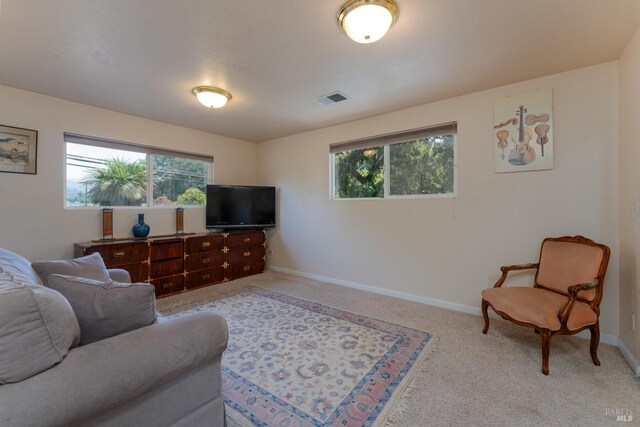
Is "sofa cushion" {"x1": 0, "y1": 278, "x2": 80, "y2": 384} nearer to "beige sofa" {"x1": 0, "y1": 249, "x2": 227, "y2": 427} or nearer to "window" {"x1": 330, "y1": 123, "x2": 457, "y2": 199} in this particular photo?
"beige sofa" {"x1": 0, "y1": 249, "x2": 227, "y2": 427}

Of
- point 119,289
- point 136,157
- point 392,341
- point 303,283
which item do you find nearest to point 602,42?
point 392,341

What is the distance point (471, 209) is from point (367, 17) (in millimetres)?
2234

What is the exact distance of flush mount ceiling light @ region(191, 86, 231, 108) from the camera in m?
2.78

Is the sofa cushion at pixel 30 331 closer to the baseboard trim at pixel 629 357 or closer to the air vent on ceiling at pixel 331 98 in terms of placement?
the air vent on ceiling at pixel 331 98

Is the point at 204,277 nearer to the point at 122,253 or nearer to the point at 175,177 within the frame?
the point at 122,253

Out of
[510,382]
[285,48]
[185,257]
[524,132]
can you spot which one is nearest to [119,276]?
[185,257]

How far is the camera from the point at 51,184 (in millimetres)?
3053

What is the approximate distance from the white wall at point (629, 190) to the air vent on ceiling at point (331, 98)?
2273mm

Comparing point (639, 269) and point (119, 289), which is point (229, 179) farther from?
point (639, 269)

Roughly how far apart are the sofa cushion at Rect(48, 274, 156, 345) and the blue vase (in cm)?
262

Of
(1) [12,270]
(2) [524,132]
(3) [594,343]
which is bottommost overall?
(3) [594,343]

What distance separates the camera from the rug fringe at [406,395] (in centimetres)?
151

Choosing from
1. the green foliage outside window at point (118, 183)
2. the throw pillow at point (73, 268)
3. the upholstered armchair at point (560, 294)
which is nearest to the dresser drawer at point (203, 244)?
the green foliage outside window at point (118, 183)

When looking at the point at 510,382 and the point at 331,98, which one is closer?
the point at 510,382
